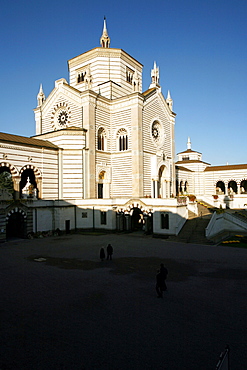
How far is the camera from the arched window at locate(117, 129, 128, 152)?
37.9m

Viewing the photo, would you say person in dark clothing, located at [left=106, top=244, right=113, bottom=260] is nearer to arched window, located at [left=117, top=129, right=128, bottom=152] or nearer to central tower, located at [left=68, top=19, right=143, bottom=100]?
arched window, located at [left=117, top=129, right=128, bottom=152]

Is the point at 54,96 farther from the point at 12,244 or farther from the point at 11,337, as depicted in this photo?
the point at 11,337

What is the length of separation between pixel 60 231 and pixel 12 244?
6.95m

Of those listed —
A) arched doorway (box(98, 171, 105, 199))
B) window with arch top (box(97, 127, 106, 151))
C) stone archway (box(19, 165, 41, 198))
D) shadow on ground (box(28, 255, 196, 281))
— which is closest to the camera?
shadow on ground (box(28, 255, 196, 281))

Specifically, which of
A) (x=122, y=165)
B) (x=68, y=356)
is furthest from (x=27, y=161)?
(x=68, y=356)

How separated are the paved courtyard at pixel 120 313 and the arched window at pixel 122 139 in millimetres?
20930

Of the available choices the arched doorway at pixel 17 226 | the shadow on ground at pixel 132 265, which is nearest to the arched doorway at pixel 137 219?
the arched doorway at pixel 17 226

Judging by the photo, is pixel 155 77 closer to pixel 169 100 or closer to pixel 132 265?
pixel 169 100

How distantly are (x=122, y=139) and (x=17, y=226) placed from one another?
58.3ft

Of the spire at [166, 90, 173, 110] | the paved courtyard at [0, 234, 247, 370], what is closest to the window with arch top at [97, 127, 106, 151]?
the spire at [166, 90, 173, 110]

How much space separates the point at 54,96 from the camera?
4044 centimetres

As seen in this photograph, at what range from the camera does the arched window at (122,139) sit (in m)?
37.9

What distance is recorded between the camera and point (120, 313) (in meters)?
10.6

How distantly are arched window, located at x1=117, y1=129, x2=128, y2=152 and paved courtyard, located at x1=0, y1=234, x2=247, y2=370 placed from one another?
68.7ft
